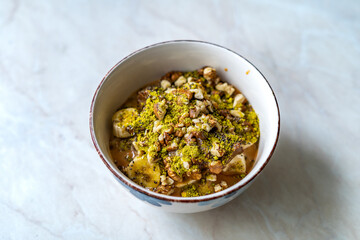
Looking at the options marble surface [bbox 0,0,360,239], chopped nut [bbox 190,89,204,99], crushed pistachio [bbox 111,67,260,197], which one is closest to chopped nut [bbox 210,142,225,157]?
crushed pistachio [bbox 111,67,260,197]

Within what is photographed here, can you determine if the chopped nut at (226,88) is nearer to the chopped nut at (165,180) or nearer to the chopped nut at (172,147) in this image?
the chopped nut at (172,147)

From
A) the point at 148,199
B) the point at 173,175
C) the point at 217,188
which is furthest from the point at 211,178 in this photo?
the point at 148,199

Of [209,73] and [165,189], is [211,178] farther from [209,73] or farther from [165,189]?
[209,73]
